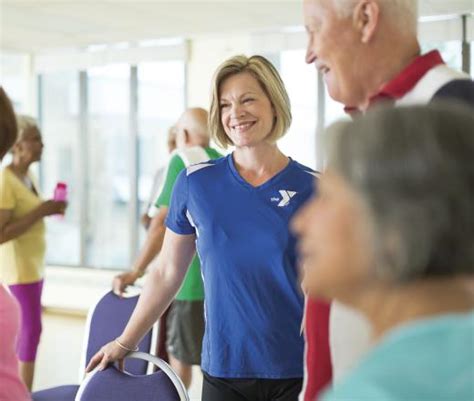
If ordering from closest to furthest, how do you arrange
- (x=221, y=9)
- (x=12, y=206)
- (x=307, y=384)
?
(x=307, y=384) < (x=12, y=206) < (x=221, y=9)

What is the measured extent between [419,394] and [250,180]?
1332 mm

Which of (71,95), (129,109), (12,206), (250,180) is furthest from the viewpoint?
(71,95)

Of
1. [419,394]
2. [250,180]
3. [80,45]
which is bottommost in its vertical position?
[419,394]

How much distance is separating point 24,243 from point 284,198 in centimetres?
240

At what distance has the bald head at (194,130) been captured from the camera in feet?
12.2

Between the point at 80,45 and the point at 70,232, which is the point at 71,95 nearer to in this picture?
the point at 80,45

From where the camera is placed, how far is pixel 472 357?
A: 0.70 meters

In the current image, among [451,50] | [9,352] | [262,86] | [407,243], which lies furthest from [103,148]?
[407,243]

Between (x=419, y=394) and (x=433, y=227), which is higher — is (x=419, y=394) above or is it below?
below

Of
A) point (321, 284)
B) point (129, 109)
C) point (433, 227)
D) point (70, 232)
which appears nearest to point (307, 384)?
point (321, 284)

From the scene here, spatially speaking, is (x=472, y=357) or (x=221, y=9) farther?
(x=221, y=9)

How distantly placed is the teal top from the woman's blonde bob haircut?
1.42m

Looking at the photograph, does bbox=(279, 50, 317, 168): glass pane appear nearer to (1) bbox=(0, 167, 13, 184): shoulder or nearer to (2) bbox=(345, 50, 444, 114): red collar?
(1) bbox=(0, 167, 13, 184): shoulder

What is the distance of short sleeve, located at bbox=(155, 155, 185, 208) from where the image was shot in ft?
11.0
